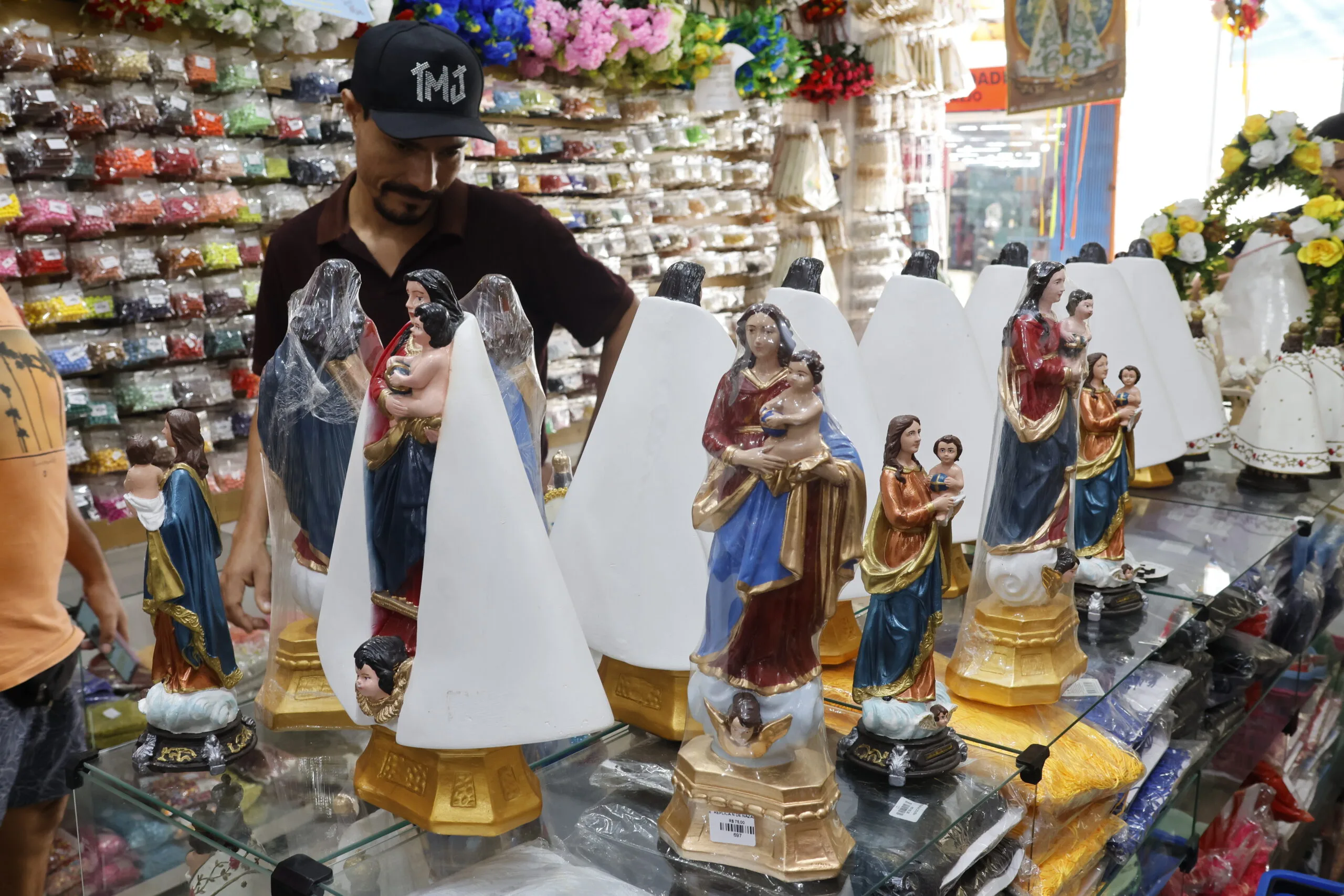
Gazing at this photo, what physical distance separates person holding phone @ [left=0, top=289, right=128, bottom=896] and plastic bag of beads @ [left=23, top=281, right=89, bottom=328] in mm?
1641

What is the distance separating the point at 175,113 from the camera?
3.20 metres

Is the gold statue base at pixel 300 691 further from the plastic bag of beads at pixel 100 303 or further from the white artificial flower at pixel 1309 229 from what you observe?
the white artificial flower at pixel 1309 229

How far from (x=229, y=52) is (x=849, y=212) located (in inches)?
169

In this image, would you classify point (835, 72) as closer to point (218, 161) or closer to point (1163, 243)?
point (1163, 243)

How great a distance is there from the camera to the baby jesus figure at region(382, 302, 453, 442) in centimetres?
113

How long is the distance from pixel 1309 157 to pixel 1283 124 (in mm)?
130

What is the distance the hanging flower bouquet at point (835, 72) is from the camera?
6172mm

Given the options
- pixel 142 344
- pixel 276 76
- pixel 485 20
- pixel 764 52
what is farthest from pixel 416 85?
pixel 764 52

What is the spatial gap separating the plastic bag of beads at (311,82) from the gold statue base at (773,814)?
3.02 meters

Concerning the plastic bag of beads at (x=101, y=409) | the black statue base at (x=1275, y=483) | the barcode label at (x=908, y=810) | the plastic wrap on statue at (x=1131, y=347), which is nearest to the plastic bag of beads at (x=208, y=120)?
the plastic bag of beads at (x=101, y=409)

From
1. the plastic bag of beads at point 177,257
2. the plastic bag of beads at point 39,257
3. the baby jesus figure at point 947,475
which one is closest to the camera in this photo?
the baby jesus figure at point 947,475

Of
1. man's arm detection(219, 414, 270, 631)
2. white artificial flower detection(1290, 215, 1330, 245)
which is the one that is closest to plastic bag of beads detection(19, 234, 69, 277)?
man's arm detection(219, 414, 270, 631)

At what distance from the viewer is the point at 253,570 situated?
1.63 m

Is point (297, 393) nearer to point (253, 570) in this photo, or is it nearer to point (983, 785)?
point (253, 570)
